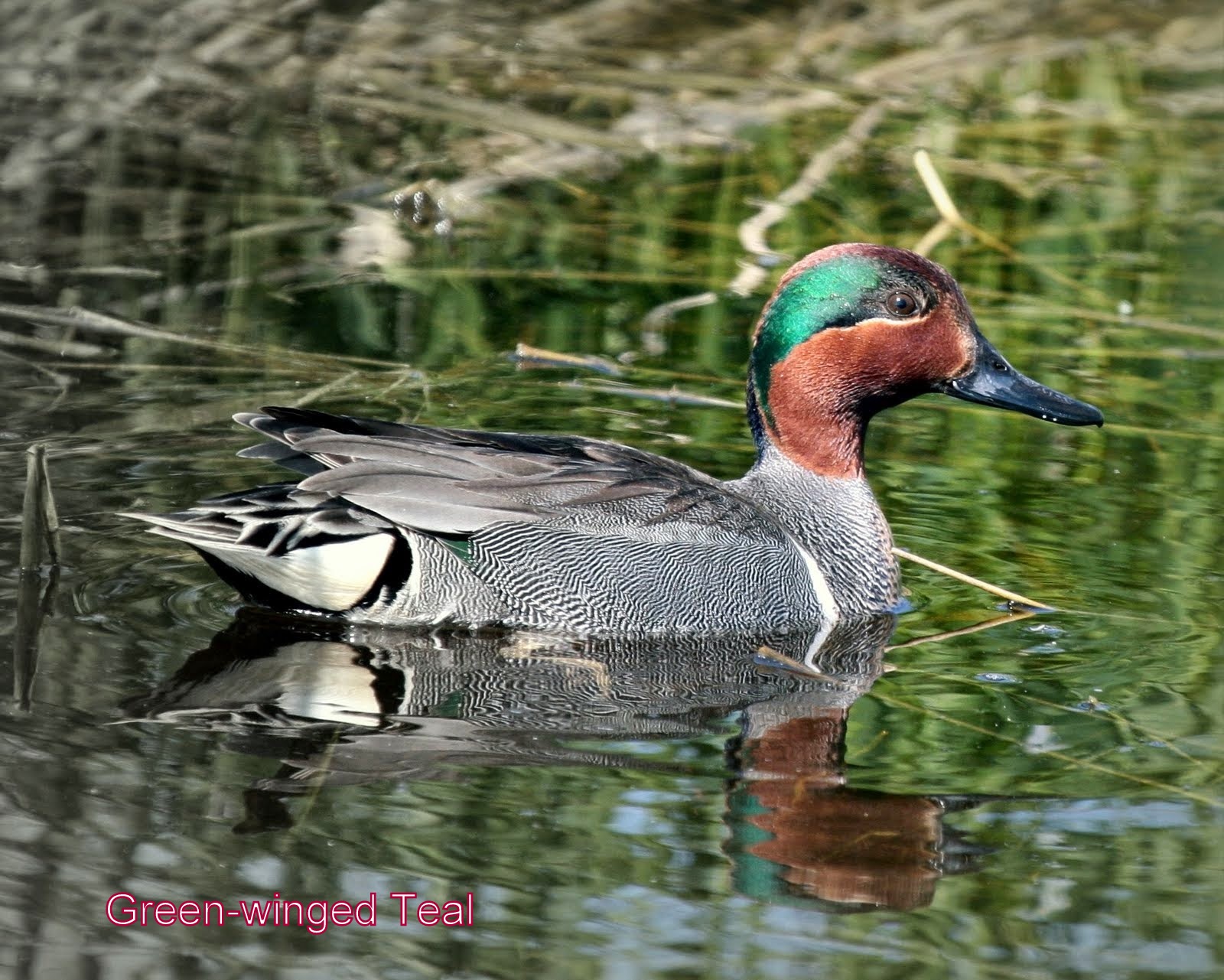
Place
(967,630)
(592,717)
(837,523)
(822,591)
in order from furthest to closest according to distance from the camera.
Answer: (837,523) < (822,591) < (967,630) < (592,717)

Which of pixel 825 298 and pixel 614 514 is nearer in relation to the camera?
pixel 614 514

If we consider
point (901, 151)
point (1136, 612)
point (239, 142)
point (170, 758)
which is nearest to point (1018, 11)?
point (901, 151)

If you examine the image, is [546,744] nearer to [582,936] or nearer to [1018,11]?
[582,936]

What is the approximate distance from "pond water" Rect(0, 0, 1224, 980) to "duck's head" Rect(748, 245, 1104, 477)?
0.51 m

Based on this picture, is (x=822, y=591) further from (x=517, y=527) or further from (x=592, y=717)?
(x=592, y=717)

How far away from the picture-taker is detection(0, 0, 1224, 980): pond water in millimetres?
3975

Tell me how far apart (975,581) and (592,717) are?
1572 mm

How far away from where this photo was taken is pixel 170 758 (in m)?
4.48

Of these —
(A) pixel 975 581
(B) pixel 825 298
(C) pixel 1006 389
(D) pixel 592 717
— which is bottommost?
(D) pixel 592 717

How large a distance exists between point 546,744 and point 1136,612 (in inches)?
78.6

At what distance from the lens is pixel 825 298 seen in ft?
19.4

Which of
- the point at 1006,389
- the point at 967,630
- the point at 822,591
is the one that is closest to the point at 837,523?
the point at 822,591

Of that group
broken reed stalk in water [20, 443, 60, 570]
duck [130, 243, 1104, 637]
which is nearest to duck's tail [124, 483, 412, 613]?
duck [130, 243, 1104, 637]

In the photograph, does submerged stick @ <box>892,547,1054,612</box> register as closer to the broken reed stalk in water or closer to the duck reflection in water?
the duck reflection in water
